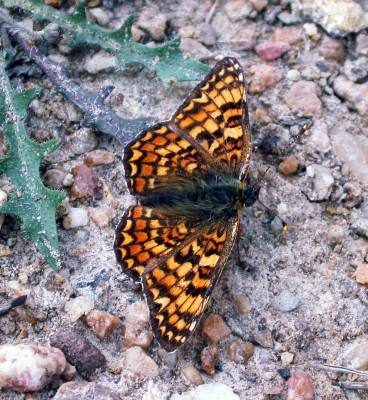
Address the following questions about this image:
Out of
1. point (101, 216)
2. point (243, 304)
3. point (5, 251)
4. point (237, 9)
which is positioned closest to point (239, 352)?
point (243, 304)

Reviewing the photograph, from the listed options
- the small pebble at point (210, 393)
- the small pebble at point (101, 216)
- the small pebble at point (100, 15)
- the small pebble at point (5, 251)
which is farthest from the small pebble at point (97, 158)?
the small pebble at point (210, 393)

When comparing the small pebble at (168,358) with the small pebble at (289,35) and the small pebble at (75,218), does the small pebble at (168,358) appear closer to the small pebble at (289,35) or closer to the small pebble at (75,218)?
the small pebble at (75,218)

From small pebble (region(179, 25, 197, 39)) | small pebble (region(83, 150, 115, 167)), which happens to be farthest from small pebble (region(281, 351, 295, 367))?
small pebble (region(179, 25, 197, 39))

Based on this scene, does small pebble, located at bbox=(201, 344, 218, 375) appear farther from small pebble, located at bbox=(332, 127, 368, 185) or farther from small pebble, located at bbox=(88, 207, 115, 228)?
small pebble, located at bbox=(332, 127, 368, 185)

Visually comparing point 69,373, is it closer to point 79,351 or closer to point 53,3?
point 79,351

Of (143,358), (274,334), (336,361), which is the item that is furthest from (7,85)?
(336,361)

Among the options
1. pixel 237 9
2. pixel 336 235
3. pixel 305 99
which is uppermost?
pixel 237 9

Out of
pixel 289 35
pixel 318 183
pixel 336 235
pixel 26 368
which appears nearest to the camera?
pixel 26 368
